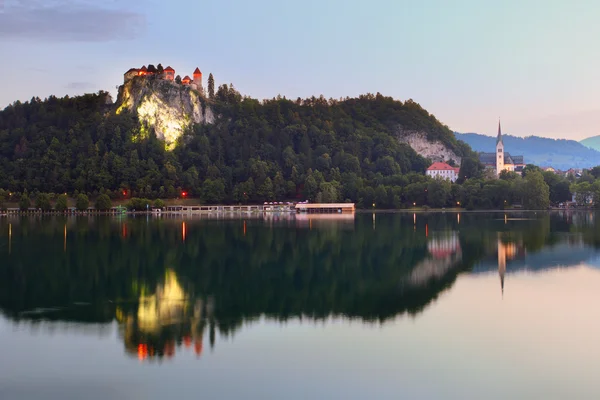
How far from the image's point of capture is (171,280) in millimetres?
33188

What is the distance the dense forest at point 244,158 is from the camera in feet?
415

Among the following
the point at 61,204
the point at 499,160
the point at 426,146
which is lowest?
the point at 61,204

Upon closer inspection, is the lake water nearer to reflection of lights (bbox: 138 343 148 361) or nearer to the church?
reflection of lights (bbox: 138 343 148 361)

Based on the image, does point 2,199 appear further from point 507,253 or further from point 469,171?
point 507,253

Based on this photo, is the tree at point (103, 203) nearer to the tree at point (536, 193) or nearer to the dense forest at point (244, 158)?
the dense forest at point (244, 158)

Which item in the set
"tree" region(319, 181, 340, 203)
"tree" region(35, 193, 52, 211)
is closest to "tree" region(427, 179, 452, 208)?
"tree" region(319, 181, 340, 203)

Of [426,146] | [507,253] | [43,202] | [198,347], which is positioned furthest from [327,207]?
[198,347]

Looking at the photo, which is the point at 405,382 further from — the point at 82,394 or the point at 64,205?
the point at 64,205

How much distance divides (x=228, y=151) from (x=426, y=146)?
5232 cm

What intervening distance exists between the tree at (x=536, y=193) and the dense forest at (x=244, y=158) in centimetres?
18

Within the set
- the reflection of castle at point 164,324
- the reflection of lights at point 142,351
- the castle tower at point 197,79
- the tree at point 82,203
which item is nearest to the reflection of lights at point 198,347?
the reflection of castle at point 164,324

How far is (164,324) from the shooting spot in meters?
23.1

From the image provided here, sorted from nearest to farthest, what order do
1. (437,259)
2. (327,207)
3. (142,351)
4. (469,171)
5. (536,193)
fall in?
(142,351), (437,259), (536,193), (327,207), (469,171)

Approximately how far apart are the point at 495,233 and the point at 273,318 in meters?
40.8
